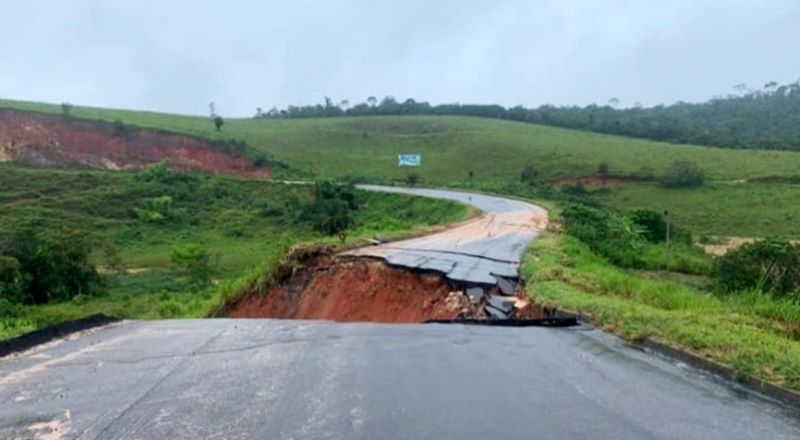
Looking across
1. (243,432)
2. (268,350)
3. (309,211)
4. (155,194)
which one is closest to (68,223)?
(155,194)

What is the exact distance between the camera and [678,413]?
20.7 feet

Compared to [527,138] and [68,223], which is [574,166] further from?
[68,223]

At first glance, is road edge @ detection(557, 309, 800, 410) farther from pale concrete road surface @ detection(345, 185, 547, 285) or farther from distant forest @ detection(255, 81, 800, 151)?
distant forest @ detection(255, 81, 800, 151)

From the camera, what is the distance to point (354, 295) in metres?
17.4

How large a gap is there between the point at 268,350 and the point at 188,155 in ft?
227

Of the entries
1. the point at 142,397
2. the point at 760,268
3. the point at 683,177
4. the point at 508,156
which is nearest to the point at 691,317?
the point at 142,397

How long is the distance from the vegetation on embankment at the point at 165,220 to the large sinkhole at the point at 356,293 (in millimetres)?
4928

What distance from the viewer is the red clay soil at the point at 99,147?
68125 mm

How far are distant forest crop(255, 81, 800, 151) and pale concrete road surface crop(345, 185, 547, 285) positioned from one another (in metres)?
A: 57.8

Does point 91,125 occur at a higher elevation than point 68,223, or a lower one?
higher

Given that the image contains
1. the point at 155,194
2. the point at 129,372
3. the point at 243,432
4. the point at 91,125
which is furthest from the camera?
the point at 91,125

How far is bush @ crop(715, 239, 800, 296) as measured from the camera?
15508 millimetres

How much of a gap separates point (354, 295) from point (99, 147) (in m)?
62.0

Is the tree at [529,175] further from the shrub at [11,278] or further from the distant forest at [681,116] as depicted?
the shrub at [11,278]
